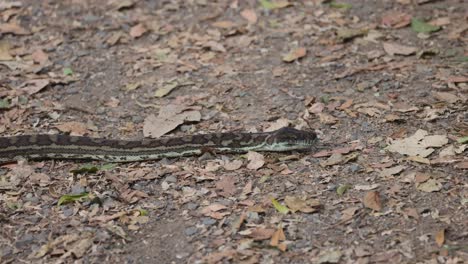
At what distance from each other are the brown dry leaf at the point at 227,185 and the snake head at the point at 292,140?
0.74 m

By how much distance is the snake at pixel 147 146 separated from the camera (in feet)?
26.0

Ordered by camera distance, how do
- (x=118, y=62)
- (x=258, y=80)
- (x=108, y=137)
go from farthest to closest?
(x=118, y=62), (x=258, y=80), (x=108, y=137)

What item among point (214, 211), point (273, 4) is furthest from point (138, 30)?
point (214, 211)

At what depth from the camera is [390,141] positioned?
784 centimetres

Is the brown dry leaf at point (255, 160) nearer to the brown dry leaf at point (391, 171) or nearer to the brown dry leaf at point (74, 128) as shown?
the brown dry leaf at point (391, 171)

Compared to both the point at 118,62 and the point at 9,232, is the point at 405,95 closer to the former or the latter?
the point at 118,62

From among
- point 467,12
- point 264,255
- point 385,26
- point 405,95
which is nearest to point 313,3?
point 385,26

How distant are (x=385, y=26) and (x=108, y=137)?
454cm

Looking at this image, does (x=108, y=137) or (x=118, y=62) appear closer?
(x=108, y=137)

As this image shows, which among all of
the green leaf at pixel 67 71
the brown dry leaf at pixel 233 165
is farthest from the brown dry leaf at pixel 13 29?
the brown dry leaf at pixel 233 165

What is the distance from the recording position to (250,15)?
11.2 meters

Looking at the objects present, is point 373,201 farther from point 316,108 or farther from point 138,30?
point 138,30

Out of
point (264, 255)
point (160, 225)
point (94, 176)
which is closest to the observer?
point (264, 255)

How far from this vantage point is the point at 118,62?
10312 millimetres
